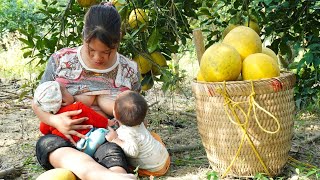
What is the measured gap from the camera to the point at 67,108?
2373mm

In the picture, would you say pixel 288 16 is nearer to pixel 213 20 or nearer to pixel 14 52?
pixel 213 20

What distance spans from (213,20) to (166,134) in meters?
0.84

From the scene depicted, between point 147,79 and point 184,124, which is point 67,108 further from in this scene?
point 184,124

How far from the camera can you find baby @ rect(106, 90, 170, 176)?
7.47ft

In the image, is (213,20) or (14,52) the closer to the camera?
(213,20)

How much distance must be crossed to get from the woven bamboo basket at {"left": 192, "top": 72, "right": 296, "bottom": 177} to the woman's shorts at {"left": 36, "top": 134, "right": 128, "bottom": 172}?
44 cm

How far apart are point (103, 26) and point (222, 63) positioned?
59 centimetres

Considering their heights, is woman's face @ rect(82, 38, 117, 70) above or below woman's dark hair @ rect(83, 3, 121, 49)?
below

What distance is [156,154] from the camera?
2.39 m

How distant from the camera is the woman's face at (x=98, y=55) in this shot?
2.30 meters

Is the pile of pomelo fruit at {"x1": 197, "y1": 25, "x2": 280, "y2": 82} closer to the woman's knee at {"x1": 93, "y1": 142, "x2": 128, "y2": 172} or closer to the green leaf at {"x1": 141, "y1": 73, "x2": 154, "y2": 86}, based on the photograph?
the woman's knee at {"x1": 93, "y1": 142, "x2": 128, "y2": 172}

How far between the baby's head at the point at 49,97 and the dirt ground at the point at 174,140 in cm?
38

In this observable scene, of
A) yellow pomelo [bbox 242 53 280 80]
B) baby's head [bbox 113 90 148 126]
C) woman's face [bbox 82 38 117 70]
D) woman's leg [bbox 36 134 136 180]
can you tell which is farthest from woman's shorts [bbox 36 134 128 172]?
yellow pomelo [bbox 242 53 280 80]

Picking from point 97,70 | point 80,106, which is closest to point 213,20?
point 97,70
